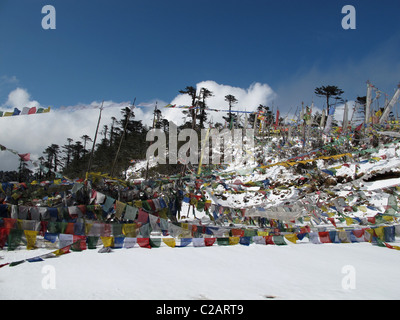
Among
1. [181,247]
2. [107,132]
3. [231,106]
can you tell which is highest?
[231,106]

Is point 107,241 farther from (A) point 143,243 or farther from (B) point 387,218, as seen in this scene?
(B) point 387,218

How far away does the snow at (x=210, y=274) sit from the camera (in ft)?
15.2

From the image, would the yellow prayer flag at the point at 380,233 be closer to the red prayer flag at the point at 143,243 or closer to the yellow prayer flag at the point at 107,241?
the red prayer flag at the point at 143,243

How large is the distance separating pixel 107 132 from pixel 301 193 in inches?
2037

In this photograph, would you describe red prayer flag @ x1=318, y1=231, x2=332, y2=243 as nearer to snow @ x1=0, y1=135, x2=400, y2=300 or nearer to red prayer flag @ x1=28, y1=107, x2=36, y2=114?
snow @ x1=0, y1=135, x2=400, y2=300

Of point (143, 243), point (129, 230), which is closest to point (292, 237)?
point (143, 243)

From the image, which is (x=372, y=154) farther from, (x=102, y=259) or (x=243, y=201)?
(x=102, y=259)

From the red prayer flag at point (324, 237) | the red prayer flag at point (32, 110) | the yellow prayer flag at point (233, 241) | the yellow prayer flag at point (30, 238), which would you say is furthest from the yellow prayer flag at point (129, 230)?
the red prayer flag at point (324, 237)

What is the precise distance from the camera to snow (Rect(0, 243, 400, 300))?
4.62 meters

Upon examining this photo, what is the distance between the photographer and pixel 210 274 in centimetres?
615

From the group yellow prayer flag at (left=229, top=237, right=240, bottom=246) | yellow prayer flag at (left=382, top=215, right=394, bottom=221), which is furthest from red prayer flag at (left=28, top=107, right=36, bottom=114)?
yellow prayer flag at (left=382, top=215, right=394, bottom=221)

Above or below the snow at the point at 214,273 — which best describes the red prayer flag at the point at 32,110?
above

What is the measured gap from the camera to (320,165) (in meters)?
23.0
